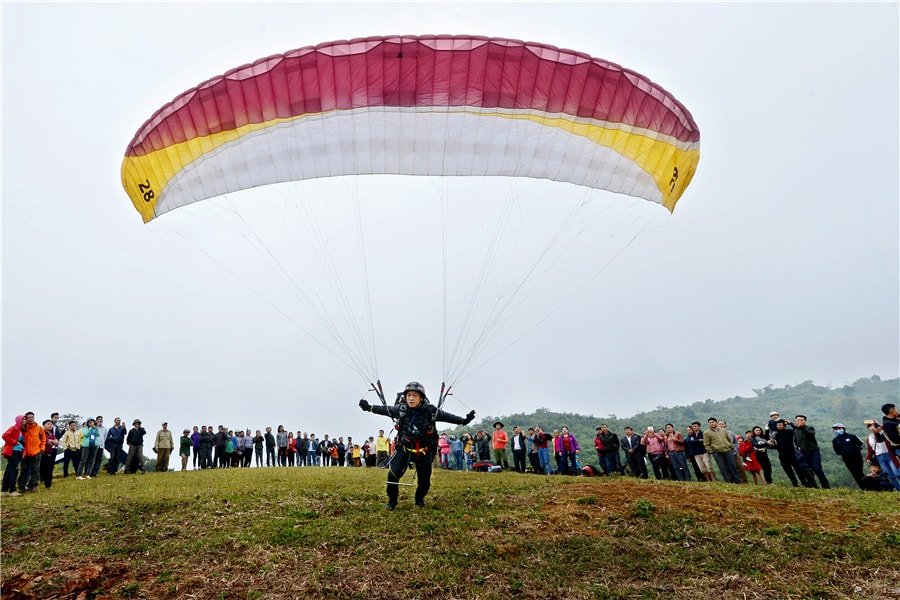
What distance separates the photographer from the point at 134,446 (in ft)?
50.5

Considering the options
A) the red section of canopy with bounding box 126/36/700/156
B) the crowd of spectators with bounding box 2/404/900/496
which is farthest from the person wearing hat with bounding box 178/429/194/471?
the red section of canopy with bounding box 126/36/700/156

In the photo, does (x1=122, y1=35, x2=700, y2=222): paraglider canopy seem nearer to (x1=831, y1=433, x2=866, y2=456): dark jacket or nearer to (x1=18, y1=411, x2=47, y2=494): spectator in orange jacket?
(x1=18, y1=411, x2=47, y2=494): spectator in orange jacket

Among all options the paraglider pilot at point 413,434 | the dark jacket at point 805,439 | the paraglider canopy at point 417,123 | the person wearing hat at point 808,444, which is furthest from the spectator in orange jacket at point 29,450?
the dark jacket at point 805,439

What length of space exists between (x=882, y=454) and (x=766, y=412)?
267ft

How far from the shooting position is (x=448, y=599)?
494cm

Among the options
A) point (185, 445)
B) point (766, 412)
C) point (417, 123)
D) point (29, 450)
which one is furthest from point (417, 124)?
point (766, 412)

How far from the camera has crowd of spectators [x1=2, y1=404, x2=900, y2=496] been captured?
35.0 ft

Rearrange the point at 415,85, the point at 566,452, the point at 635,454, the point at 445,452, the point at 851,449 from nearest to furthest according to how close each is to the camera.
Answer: the point at 415,85 < the point at 851,449 < the point at 635,454 < the point at 566,452 < the point at 445,452

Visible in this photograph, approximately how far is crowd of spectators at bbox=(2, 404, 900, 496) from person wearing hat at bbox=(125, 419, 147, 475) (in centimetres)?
3

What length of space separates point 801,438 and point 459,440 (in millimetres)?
12144

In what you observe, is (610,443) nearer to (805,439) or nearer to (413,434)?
(805,439)

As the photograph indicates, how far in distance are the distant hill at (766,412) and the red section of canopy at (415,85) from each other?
135ft

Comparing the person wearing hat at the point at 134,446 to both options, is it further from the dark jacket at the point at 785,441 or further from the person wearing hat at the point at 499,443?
the dark jacket at the point at 785,441

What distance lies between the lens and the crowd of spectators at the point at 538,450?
1068 cm
